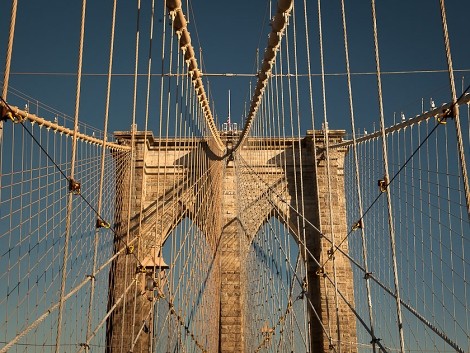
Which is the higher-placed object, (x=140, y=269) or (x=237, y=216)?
(x=237, y=216)

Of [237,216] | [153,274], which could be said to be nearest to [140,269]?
[153,274]

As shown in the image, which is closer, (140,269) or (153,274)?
(140,269)

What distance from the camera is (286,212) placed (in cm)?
1457

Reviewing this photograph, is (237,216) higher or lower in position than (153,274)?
higher

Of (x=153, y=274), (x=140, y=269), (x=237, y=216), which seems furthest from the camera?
(x=237, y=216)

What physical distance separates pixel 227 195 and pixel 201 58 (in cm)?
535

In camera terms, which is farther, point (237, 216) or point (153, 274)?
point (237, 216)

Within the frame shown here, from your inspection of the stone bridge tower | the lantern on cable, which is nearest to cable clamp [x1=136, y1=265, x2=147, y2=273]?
the lantern on cable

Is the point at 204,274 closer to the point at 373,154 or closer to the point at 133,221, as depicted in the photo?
the point at 133,221

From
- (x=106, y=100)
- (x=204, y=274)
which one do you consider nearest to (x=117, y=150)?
(x=204, y=274)

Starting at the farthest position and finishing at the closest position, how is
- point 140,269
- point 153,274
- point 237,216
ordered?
point 237,216 < point 153,274 < point 140,269

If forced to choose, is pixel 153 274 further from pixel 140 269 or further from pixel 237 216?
pixel 237 216

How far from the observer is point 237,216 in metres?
14.4

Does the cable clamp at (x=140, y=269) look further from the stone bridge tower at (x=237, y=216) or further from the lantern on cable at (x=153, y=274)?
the stone bridge tower at (x=237, y=216)
